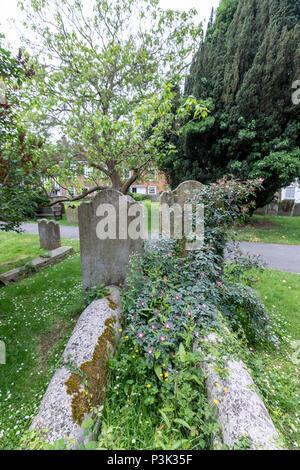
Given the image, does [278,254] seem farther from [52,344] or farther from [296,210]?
[296,210]

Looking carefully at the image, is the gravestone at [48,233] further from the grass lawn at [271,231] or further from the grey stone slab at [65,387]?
the grass lawn at [271,231]

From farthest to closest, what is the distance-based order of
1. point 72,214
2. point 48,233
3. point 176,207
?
point 72,214 → point 48,233 → point 176,207

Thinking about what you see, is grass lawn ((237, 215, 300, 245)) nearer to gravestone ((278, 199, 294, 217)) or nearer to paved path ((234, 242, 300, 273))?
paved path ((234, 242, 300, 273))

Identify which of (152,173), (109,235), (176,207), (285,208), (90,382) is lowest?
(90,382)

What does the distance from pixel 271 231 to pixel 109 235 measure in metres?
9.18

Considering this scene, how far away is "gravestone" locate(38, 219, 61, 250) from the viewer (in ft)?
20.8

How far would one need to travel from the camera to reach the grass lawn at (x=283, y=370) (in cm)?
169

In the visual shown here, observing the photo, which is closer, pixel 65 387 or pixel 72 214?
pixel 65 387

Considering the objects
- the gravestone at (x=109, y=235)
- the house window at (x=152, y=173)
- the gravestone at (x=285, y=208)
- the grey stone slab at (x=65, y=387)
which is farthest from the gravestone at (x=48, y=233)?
the gravestone at (x=285, y=208)

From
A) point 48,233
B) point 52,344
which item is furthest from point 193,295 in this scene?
point 48,233

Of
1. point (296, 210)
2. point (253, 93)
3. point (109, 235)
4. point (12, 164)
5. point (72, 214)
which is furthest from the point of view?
point (296, 210)

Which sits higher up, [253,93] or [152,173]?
[253,93]

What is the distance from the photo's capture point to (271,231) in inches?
367

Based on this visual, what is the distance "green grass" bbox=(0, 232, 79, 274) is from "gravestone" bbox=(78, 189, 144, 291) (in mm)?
2930
